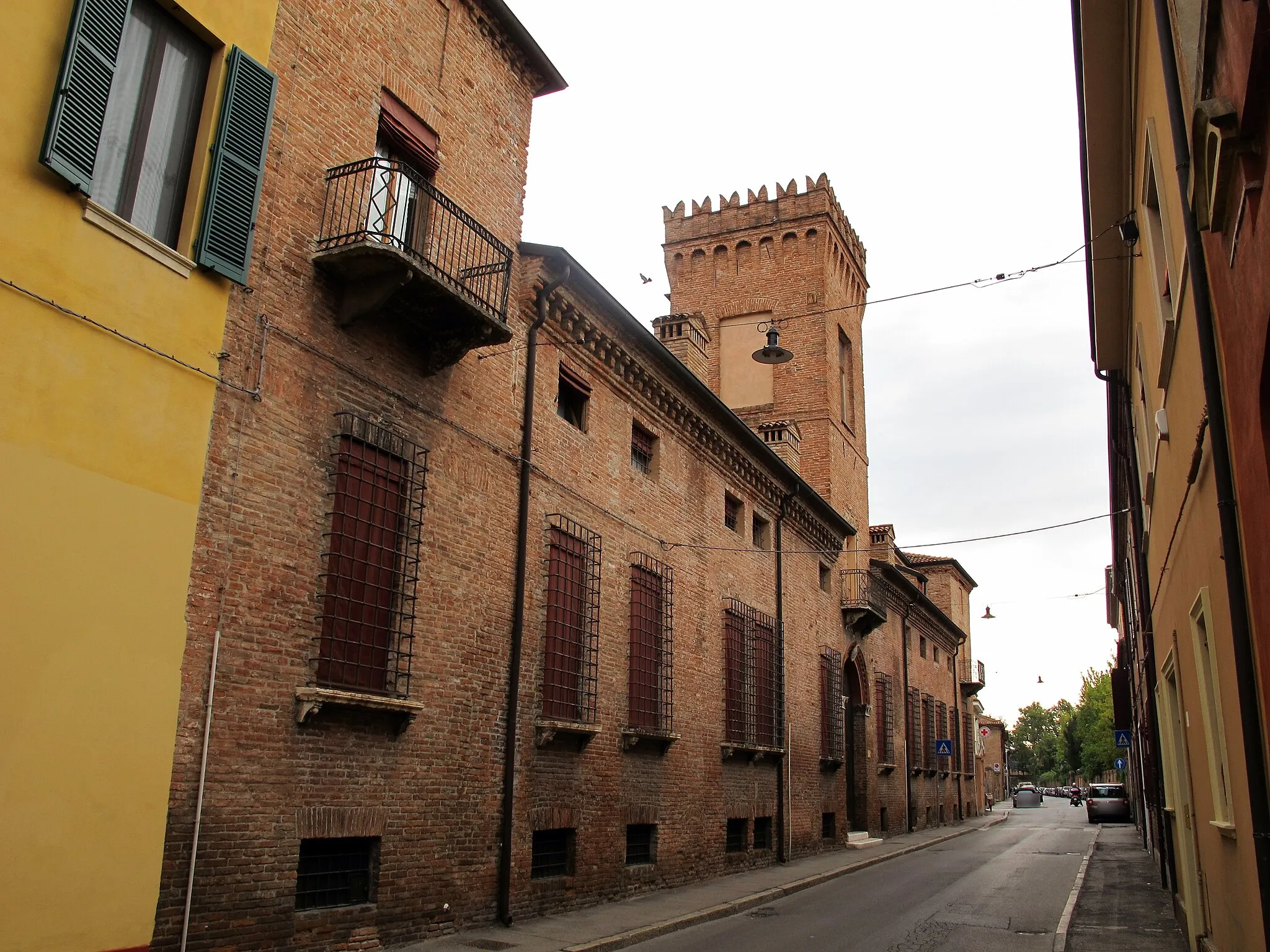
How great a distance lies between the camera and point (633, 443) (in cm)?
1577

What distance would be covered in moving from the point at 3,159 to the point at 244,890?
18.2 feet

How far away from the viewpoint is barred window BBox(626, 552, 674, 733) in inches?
576

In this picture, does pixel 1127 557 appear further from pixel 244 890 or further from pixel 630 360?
pixel 244 890

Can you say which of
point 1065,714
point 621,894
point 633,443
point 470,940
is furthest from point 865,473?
point 1065,714

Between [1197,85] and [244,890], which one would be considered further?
[244,890]

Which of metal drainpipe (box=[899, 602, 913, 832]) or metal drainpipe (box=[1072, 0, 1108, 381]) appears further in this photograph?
metal drainpipe (box=[899, 602, 913, 832])

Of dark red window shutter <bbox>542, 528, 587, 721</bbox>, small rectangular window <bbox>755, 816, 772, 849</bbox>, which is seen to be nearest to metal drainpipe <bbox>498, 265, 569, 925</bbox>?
dark red window shutter <bbox>542, 528, 587, 721</bbox>

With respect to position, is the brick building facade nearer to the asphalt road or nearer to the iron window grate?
the iron window grate

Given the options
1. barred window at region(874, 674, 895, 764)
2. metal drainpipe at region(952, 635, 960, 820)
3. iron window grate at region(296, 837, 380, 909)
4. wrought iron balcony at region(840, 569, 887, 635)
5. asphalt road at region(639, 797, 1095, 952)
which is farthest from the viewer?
metal drainpipe at region(952, 635, 960, 820)

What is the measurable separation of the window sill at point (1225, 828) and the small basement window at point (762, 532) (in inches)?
534

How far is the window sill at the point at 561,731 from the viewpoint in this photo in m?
11.9

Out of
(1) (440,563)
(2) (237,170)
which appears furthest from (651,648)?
(2) (237,170)

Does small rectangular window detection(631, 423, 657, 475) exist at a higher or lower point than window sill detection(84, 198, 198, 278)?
higher

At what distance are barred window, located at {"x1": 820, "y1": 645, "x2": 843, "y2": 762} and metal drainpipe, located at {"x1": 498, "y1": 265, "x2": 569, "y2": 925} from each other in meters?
13.3
